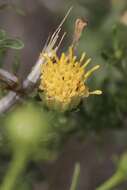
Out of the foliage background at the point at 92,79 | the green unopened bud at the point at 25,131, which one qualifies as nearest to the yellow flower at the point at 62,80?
the foliage background at the point at 92,79

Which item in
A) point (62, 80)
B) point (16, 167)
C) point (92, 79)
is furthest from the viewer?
point (92, 79)

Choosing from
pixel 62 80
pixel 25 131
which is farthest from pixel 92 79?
pixel 25 131

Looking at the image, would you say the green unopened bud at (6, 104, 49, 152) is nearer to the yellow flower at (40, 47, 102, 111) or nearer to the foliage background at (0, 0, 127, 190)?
the yellow flower at (40, 47, 102, 111)

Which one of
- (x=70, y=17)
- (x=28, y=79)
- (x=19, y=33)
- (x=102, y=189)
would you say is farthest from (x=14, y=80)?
(x=19, y=33)

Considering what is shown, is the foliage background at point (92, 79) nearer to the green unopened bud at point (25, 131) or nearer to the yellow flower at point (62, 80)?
the yellow flower at point (62, 80)

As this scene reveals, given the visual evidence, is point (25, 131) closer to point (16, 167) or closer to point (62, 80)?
point (16, 167)

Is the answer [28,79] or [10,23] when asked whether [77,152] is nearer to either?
[10,23]
